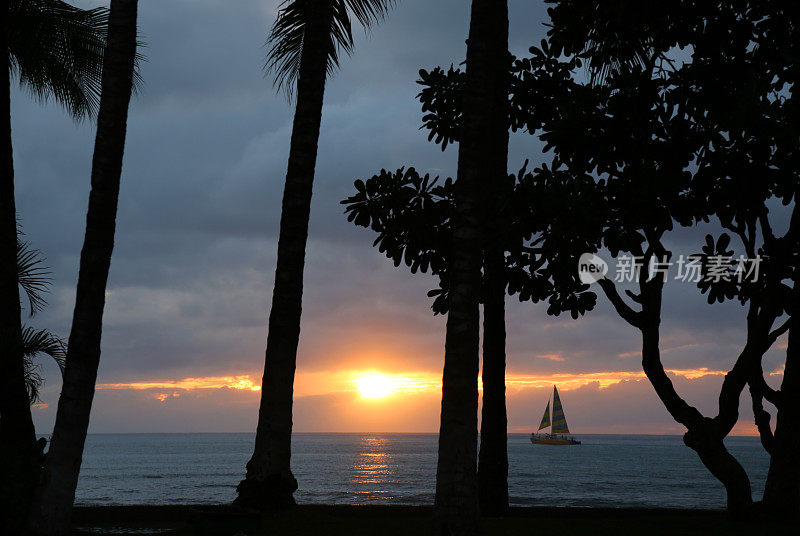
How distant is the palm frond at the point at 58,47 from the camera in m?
18.0

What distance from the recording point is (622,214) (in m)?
12.1

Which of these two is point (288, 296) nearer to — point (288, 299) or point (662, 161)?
point (288, 299)

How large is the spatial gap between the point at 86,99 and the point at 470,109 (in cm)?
1279

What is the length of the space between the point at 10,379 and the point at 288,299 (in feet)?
17.9

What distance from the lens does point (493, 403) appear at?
1590 cm

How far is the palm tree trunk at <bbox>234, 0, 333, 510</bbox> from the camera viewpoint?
13305mm

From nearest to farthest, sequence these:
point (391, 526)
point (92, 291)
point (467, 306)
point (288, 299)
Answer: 1. point (467, 306)
2. point (92, 291)
3. point (391, 526)
4. point (288, 299)

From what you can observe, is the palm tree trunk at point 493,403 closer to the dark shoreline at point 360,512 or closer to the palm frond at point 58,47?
the dark shoreline at point 360,512

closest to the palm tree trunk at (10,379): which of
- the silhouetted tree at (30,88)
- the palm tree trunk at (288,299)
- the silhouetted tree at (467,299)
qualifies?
the silhouetted tree at (30,88)

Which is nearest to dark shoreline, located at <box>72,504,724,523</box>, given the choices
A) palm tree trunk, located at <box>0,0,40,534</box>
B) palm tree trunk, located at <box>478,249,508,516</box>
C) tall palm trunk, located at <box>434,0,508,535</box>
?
palm tree trunk, located at <box>478,249,508,516</box>

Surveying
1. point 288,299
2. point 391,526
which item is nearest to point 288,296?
Answer: point 288,299

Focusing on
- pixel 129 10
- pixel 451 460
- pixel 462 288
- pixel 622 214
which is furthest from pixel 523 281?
pixel 129 10

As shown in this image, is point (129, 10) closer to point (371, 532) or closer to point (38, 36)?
point (38, 36)

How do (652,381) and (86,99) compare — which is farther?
(86,99)
